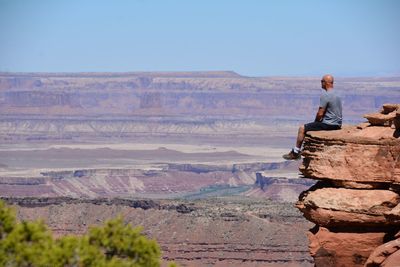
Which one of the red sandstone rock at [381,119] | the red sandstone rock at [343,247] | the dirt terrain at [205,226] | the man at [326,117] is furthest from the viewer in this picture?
the dirt terrain at [205,226]

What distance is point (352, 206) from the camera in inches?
671

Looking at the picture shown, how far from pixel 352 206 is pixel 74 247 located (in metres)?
4.50

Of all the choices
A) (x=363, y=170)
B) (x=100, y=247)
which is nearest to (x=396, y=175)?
(x=363, y=170)

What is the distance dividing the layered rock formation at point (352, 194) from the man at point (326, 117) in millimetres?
586

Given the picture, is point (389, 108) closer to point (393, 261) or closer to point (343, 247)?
point (343, 247)

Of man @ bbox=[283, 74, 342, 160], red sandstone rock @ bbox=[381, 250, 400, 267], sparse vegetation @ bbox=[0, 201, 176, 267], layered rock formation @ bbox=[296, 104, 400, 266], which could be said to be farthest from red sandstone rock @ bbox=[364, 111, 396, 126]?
sparse vegetation @ bbox=[0, 201, 176, 267]

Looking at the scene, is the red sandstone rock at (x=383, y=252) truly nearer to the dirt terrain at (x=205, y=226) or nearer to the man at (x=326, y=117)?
the man at (x=326, y=117)

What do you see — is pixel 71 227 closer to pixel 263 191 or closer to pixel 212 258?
pixel 212 258

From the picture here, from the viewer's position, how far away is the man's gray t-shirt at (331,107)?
18203mm

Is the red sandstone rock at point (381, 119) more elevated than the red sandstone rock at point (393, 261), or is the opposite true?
the red sandstone rock at point (381, 119)

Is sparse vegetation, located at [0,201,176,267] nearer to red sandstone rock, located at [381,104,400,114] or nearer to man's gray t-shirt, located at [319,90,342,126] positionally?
man's gray t-shirt, located at [319,90,342,126]

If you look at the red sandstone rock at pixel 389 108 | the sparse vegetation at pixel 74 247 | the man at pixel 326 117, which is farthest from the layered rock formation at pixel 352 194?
the sparse vegetation at pixel 74 247

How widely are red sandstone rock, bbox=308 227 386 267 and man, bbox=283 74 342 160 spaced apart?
1.61 meters

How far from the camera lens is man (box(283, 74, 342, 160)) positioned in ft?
59.7
